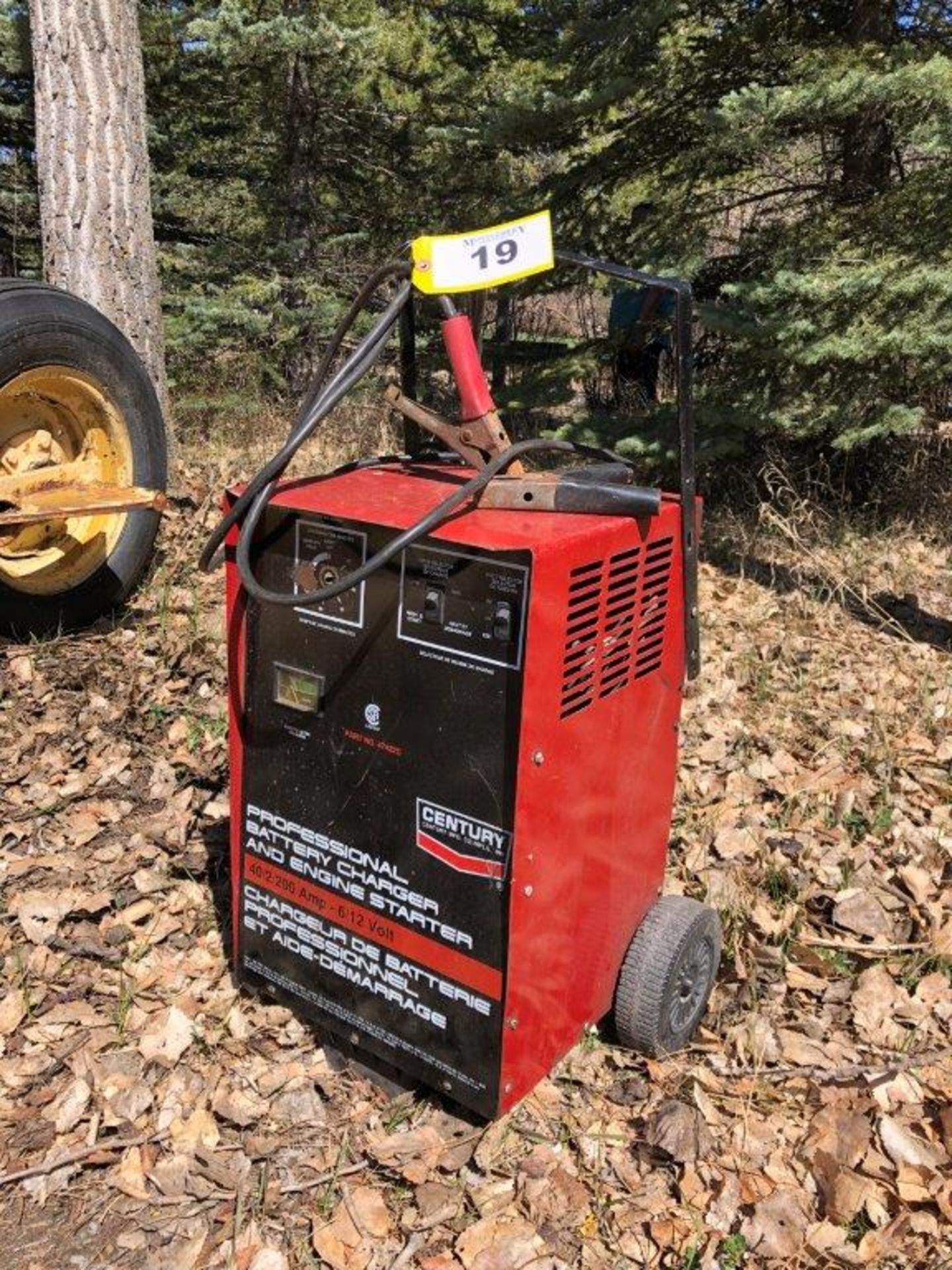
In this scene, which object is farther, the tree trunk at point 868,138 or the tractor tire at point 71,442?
the tree trunk at point 868,138

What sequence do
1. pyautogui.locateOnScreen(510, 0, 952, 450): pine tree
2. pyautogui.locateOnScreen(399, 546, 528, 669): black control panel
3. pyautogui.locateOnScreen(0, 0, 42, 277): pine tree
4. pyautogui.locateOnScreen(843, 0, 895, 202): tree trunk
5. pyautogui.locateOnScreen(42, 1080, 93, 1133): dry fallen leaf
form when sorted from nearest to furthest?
pyautogui.locateOnScreen(399, 546, 528, 669): black control panel
pyautogui.locateOnScreen(42, 1080, 93, 1133): dry fallen leaf
pyautogui.locateOnScreen(510, 0, 952, 450): pine tree
pyautogui.locateOnScreen(843, 0, 895, 202): tree trunk
pyautogui.locateOnScreen(0, 0, 42, 277): pine tree

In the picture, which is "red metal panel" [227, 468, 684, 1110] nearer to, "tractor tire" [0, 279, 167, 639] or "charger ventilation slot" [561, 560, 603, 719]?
"charger ventilation slot" [561, 560, 603, 719]

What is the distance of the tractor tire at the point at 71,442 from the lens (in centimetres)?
367

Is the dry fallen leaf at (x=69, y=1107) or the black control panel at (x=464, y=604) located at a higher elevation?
the black control panel at (x=464, y=604)

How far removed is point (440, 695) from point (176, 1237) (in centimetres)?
128

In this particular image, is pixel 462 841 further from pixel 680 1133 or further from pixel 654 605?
pixel 680 1133

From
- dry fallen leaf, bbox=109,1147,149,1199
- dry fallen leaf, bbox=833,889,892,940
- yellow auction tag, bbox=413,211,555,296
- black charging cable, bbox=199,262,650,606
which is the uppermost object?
yellow auction tag, bbox=413,211,555,296

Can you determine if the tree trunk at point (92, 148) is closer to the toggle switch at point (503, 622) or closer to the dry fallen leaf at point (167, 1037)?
the dry fallen leaf at point (167, 1037)

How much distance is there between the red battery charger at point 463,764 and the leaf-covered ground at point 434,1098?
18 centimetres

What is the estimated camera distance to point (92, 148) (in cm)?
488

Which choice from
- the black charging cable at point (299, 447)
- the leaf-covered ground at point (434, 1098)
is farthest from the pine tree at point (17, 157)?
the black charging cable at point (299, 447)

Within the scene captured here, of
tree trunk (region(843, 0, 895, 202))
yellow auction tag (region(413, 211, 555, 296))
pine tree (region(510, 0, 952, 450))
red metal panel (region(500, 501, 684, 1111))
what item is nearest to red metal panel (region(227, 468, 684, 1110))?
red metal panel (region(500, 501, 684, 1111))

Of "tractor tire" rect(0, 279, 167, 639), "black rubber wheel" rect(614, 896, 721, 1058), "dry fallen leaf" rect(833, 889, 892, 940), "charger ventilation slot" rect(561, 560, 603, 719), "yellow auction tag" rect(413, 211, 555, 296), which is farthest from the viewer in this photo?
"tractor tire" rect(0, 279, 167, 639)

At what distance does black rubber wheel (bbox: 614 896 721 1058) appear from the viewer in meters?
2.51
